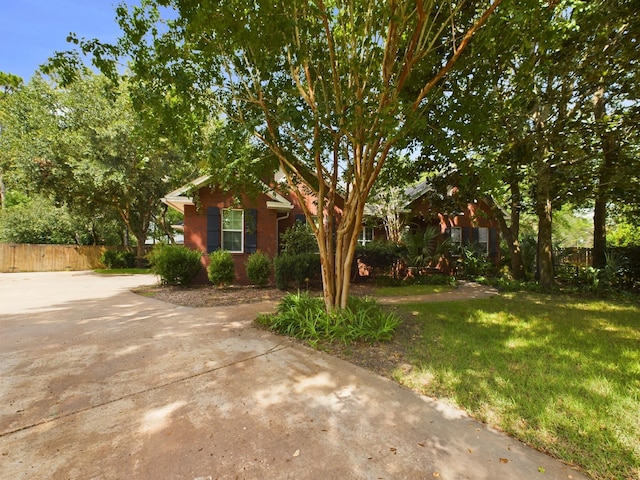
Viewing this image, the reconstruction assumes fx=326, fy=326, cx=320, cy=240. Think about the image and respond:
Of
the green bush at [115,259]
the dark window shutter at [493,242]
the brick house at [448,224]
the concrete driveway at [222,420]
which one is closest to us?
the concrete driveway at [222,420]

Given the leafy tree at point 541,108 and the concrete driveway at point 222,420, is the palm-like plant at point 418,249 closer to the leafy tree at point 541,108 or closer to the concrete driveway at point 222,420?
the leafy tree at point 541,108

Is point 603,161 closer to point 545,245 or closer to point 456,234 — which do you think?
point 545,245

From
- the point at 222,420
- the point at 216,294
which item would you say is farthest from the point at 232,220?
the point at 222,420

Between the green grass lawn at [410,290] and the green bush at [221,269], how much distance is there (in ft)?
15.8

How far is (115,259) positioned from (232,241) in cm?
1367

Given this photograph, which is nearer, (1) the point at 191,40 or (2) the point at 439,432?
(2) the point at 439,432

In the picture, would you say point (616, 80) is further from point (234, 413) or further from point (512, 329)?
point (234, 413)

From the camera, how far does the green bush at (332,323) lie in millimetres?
5199

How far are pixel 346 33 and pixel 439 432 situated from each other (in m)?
5.98

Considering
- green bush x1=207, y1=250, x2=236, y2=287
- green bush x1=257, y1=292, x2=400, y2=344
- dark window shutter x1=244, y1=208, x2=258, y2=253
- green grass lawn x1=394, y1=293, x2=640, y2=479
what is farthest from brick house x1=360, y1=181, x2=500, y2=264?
green bush x1=257, y1=292, x2=400, y2=344

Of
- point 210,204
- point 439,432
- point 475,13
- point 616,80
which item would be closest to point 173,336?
point 439,432

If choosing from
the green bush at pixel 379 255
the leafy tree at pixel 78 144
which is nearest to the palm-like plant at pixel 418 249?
the green bush at pixel 379 255

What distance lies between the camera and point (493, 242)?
1770cm

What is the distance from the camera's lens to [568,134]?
28.4ft
